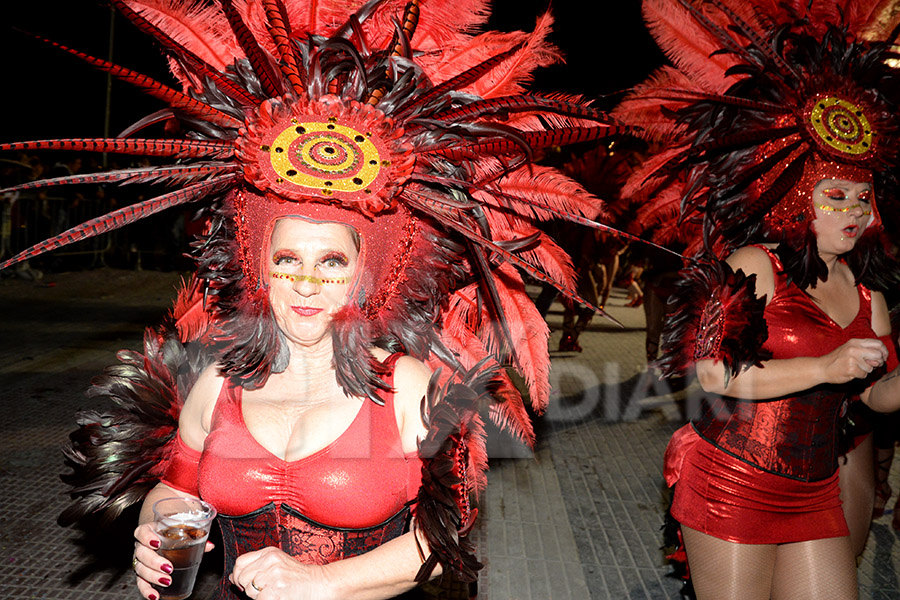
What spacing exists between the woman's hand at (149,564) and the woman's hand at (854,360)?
2.14m

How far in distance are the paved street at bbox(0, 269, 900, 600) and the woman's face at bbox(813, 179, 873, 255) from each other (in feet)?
7.69

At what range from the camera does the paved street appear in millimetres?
3932

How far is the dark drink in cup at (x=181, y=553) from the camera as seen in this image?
70.7 inches

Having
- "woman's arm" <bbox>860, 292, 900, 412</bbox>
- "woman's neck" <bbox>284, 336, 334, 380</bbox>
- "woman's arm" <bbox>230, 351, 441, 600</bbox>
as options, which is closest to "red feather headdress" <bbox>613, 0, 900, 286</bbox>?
"woman's arm" <bbox>860, 292, 900, 412</bbox>

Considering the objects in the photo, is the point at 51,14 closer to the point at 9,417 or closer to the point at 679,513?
the point at 9,417

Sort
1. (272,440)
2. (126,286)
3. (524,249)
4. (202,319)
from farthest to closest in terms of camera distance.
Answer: (126,286), (202,319), (524,249), (272,440)

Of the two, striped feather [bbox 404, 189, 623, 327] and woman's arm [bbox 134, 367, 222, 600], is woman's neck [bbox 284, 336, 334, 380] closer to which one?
woman's arm [bbox 134, 367, 222, 600]

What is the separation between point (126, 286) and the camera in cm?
1266

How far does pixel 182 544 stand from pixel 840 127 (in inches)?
104

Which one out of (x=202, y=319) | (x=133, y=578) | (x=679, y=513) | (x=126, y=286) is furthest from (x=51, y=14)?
(x=679, y=513)

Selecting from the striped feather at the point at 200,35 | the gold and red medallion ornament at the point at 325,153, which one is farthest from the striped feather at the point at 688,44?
the striped feather at the point at 200,35

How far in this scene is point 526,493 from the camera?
5.27 metres

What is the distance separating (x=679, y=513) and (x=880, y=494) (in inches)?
96.8

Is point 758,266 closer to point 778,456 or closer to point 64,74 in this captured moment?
point 778,456
